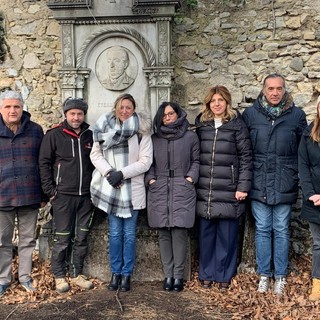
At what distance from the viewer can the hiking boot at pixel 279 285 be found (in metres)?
3.99

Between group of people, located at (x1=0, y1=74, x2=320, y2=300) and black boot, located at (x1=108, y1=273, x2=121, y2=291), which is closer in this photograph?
group of people, located at (x1=0, y1=74, x2=320, y2=300)

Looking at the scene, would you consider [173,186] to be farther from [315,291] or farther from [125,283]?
[315,291]

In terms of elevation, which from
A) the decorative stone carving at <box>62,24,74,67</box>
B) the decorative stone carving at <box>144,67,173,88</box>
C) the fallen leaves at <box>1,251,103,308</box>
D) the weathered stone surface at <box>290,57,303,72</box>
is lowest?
the fallen leaves at <box>1,251,103,308</box>

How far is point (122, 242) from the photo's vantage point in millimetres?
4141

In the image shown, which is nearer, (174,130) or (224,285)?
(174,130)

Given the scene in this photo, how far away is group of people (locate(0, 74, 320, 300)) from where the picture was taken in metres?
3.96


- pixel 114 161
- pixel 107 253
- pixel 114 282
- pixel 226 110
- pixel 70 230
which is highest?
pixel 226 110

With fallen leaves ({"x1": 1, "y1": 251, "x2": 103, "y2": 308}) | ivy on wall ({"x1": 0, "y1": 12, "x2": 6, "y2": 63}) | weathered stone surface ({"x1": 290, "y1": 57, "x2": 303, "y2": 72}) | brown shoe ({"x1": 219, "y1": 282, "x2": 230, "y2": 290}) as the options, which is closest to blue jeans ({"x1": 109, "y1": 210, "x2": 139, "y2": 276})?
fallen leaves ({"x1": 1, "y1": 251, "x2": 103, "y2": 308})

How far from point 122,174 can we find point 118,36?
192cm

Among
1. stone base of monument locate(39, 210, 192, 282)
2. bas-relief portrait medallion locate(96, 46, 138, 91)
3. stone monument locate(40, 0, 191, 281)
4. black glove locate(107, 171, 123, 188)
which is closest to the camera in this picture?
black glove locate(107, 171, 123, 188)

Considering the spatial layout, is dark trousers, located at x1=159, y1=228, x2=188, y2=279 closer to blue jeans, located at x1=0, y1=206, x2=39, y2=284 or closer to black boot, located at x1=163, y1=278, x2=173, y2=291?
black boot, located at x1=163, y1=278, x2=173, y2=291

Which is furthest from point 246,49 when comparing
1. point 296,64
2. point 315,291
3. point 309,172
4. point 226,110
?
point 315,291

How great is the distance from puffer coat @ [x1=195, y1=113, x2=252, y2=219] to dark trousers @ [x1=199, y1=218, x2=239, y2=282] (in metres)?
0.15

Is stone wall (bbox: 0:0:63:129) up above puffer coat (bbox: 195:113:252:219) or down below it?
above
